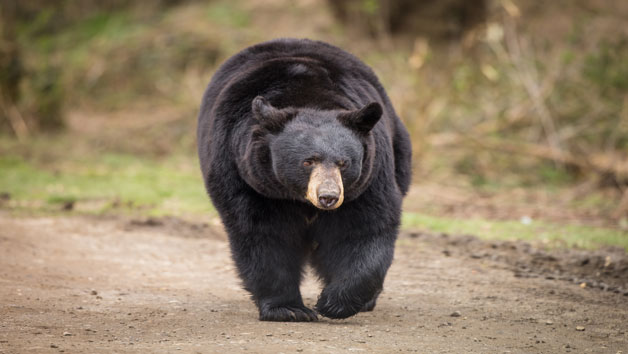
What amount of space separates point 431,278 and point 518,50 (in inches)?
250

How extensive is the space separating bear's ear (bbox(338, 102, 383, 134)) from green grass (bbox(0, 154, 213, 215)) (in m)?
5.07

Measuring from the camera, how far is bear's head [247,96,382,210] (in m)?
4.20

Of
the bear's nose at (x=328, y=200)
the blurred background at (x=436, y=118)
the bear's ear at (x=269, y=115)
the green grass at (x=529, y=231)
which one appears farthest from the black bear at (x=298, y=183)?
the blurred background at (x=436, y=118)

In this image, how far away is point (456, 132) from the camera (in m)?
11.4

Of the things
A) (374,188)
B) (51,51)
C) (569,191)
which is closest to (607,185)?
(569,191)

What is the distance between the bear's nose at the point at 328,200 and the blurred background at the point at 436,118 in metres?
4.27

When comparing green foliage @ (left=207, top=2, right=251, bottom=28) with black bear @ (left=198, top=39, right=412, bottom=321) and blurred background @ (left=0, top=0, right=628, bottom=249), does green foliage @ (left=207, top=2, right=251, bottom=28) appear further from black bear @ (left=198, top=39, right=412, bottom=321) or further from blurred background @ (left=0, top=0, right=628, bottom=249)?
black bear @ (left=198, top=39, right=412, bottom=321)

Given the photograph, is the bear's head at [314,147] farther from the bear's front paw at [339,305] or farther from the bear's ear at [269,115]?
the bear's front paw at [339,305]

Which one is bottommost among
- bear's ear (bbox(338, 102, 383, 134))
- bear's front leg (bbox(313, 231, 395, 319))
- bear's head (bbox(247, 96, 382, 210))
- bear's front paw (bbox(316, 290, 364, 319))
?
bear's front paw (bbox(316, 290, 364, 319))

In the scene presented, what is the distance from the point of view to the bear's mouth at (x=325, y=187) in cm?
403

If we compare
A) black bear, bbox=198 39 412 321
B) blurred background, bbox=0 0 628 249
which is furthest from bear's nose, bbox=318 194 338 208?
blurred background, bbox=0 0 628 249

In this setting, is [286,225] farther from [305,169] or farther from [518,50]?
[518,50]

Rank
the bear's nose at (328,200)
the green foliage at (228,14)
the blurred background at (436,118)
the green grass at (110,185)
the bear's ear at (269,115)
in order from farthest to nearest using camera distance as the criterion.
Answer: the green foliage at (228,14) → the blurred background at (436,118) → the green grass at (110,185) → the bear's ear at (269,115) → the bear's nose at (328,200)

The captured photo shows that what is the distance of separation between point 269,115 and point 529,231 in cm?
473
